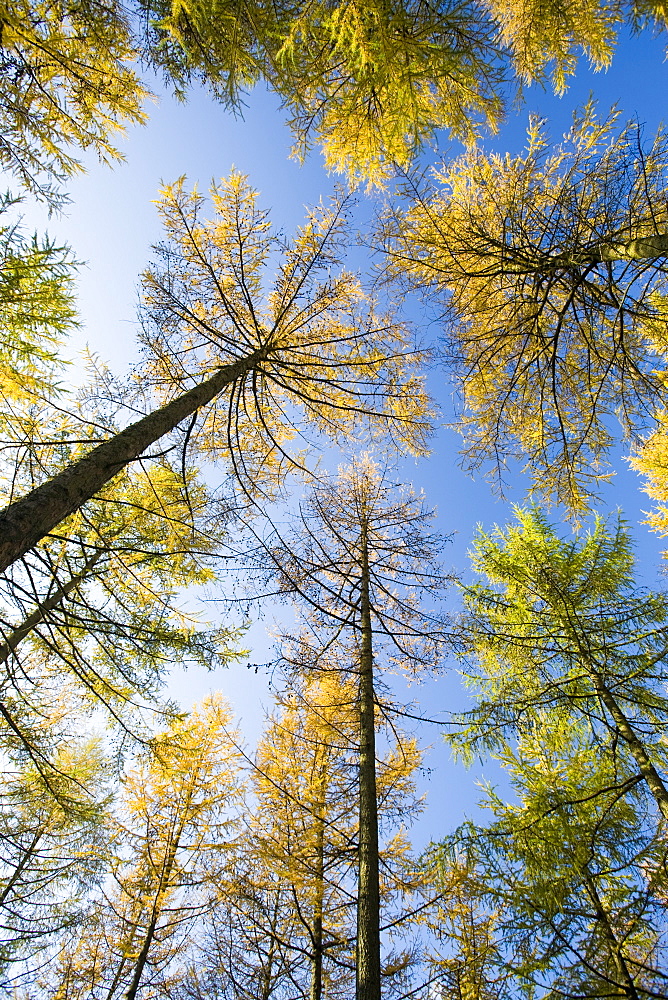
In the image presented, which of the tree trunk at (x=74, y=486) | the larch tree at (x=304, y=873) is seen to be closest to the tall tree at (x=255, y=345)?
the tree trunk at (x=74, y=486)

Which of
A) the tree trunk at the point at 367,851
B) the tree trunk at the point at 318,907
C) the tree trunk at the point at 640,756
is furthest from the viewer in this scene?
the tree trunk at the point at 318,907

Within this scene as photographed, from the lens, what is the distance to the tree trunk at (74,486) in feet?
7.41

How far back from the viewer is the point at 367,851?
439cm

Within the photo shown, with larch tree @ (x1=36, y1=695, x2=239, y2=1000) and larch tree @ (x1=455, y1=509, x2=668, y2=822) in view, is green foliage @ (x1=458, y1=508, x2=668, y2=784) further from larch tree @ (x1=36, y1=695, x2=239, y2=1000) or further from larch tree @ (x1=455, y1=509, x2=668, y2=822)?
larch tree @ (x1=36, y1=695, x2=239, y2=1000)

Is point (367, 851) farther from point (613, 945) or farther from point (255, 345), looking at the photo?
point (255, 345)

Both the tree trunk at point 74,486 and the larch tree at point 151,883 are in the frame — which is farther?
the larch tree at point 151,883

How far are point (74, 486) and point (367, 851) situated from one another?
Answer: 14.0 ft

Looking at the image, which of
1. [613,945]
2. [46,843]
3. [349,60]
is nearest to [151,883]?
[46,843]

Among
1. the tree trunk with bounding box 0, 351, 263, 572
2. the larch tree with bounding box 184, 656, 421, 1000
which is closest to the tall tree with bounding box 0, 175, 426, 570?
the tree trunk with bounding box 0, 351, 263, 572

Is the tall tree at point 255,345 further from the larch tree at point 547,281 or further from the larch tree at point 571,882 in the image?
the larch tree at point 571,882

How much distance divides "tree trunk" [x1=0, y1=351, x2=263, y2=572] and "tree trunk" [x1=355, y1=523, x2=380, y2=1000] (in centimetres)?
363

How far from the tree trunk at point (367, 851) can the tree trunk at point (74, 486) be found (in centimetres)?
363

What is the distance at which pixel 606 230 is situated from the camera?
3307 mm

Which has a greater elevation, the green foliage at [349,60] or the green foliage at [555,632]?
the green foliage at [349,60]
